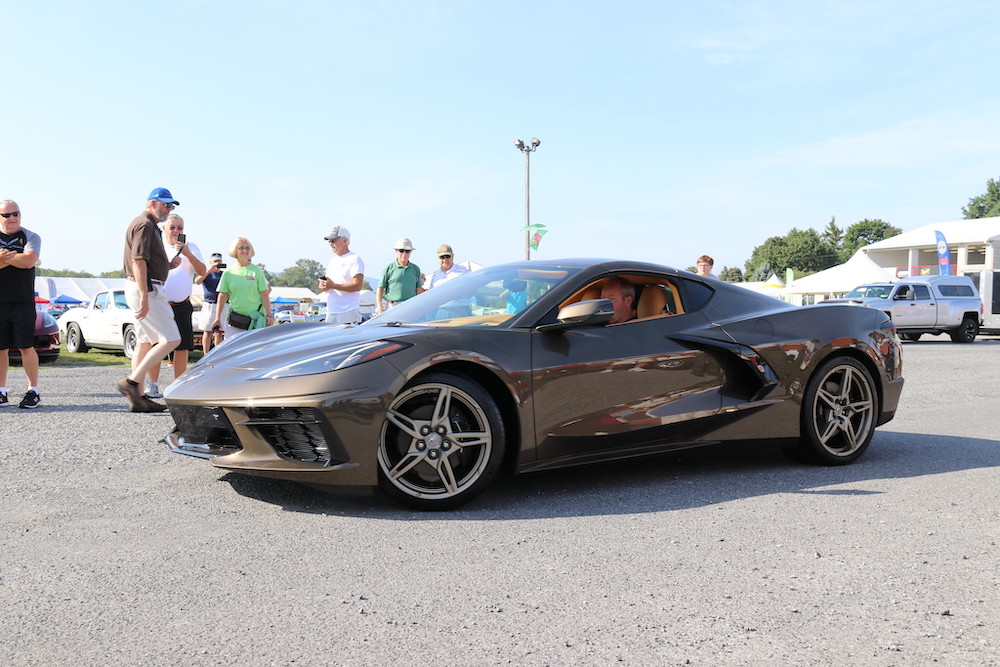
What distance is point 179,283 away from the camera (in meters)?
7.75

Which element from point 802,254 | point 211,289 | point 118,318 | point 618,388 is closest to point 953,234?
point 118,318

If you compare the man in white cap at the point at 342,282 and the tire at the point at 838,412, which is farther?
the man in white cap at the point at 342,282

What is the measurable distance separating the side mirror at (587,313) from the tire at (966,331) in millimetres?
22497

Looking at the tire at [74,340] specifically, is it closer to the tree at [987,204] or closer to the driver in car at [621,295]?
the driver in car at [621,295]

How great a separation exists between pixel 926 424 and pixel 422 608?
551 cm

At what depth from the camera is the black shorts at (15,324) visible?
7.09 m

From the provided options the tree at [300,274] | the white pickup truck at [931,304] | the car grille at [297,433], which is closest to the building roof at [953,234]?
the white pickup truck at [931,304]

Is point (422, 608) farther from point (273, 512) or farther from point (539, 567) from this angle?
point (273, 512)

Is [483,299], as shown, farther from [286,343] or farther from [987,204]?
[987,204]

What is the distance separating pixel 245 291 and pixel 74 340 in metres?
10.4

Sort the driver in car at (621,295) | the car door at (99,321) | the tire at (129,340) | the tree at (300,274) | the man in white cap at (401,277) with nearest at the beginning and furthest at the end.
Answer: the driver in car at (621,295), the man in white cap at (401,277), the tire at (129,340), the car door at (99,321), the tree at (300,274)

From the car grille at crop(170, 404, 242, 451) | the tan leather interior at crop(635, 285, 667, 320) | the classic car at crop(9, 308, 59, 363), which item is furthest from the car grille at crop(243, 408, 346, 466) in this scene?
the classic car at crop(9, 308, 59, 363)

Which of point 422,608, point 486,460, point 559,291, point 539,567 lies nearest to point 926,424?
point 559,291

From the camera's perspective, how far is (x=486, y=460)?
3832 mm
